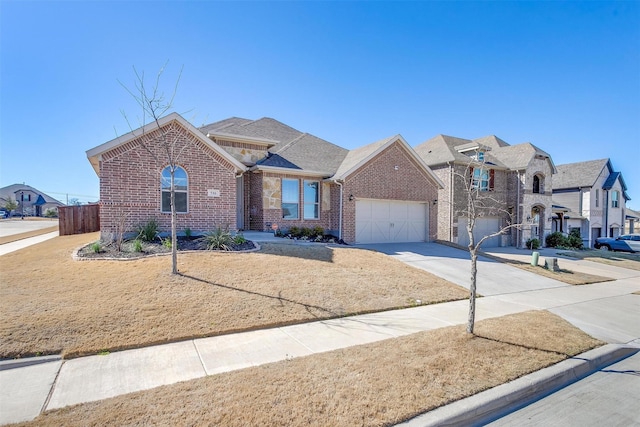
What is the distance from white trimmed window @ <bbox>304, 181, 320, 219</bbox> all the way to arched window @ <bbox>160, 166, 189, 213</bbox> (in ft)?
20.1

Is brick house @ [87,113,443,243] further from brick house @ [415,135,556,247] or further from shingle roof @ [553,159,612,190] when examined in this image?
shingle roof @ [553,159,612,190]

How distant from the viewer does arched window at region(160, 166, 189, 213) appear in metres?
11.8

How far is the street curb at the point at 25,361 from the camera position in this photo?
4.32 m

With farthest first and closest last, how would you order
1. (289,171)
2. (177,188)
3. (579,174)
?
(579,174) → (289,171) → (177,188)

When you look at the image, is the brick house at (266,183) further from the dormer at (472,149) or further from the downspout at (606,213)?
the downspout at (606,213)

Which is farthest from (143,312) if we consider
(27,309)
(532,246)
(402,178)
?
(532,246)

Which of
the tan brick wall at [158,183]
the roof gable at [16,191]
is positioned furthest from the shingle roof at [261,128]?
the roof gable at [16,191]

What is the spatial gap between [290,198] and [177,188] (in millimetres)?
5548

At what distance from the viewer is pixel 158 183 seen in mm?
11641

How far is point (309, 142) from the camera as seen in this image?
64.6ft

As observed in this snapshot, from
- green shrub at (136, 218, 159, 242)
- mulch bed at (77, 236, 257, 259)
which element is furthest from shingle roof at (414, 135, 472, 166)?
green shrub at (136, 218, 159, 242)

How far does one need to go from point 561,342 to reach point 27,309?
9.70 m

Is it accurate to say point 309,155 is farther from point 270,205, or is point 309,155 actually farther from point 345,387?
point 345,387

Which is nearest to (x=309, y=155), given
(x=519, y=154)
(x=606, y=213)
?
(x=519, y=154)
